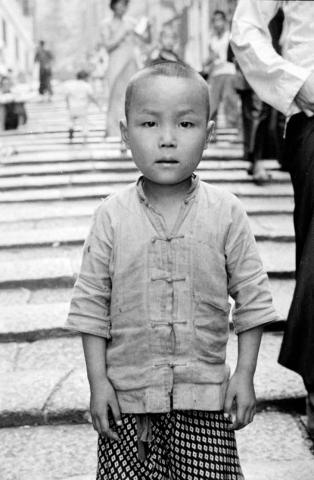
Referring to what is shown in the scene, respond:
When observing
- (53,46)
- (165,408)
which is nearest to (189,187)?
(165,408)

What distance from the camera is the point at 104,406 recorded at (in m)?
1.65

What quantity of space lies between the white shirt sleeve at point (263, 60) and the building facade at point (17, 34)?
30465 millimetres

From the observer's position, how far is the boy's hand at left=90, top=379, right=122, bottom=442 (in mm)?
1651

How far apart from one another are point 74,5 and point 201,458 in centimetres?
7598

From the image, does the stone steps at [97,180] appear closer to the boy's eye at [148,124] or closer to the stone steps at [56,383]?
the stone steps at [56,383]

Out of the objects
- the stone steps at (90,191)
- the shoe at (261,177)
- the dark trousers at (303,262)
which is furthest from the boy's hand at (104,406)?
the shoe at (261,177)

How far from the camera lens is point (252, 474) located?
2264mm

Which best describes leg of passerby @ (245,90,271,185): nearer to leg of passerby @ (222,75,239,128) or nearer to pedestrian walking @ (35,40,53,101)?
leg of passerby @ (222,75,239,128)

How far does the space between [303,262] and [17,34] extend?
44.1 metres

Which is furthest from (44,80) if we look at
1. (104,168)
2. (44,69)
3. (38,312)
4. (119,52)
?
(38,312)

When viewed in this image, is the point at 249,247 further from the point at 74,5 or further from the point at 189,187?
the point at 74,5

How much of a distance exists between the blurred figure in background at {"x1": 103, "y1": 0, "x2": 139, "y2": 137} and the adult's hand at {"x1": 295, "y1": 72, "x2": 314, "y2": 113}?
7.14 meters

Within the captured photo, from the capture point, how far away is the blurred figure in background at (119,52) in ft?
30.6

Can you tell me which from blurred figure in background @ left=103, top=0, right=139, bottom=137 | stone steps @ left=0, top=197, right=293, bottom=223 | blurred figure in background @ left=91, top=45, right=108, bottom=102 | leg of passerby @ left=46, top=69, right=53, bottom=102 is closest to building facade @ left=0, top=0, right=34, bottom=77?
blurred figure in background @ left=91, top=45, right=108, bottom=102
